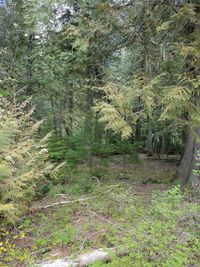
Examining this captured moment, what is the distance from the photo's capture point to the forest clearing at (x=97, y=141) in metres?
4.04

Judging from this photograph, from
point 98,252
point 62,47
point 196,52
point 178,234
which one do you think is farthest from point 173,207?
point 62,47

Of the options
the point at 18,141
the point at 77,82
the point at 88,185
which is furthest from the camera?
the point at 77,82

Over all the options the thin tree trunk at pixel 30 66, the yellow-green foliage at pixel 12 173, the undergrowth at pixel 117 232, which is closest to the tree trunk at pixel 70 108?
the thin tree trunk at pixel 30 66

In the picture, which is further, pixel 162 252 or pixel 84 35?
pixel 84 35

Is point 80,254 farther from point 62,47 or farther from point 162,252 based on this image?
point 62,47

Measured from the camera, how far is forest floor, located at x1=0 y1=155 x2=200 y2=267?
356 cm

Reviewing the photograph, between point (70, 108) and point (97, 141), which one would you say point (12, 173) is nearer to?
point (97, 141)

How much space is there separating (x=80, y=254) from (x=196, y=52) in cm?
392

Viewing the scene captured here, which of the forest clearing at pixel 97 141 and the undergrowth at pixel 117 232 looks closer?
the undergrowth at pixel 117 232

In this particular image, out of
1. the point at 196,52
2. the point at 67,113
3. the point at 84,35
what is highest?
the point at 84,35

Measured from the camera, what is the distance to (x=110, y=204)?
545 centimetres

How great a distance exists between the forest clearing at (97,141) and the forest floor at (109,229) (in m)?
0.02

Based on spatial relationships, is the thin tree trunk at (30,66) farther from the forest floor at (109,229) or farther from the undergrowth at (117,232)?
the undergrowth at (117,232)

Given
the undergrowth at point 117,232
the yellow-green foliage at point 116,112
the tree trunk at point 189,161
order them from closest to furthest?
the undergrowth at point 117,232 < the yellow-green foliage at point 116,112 < the tree trunk at point 189,161
